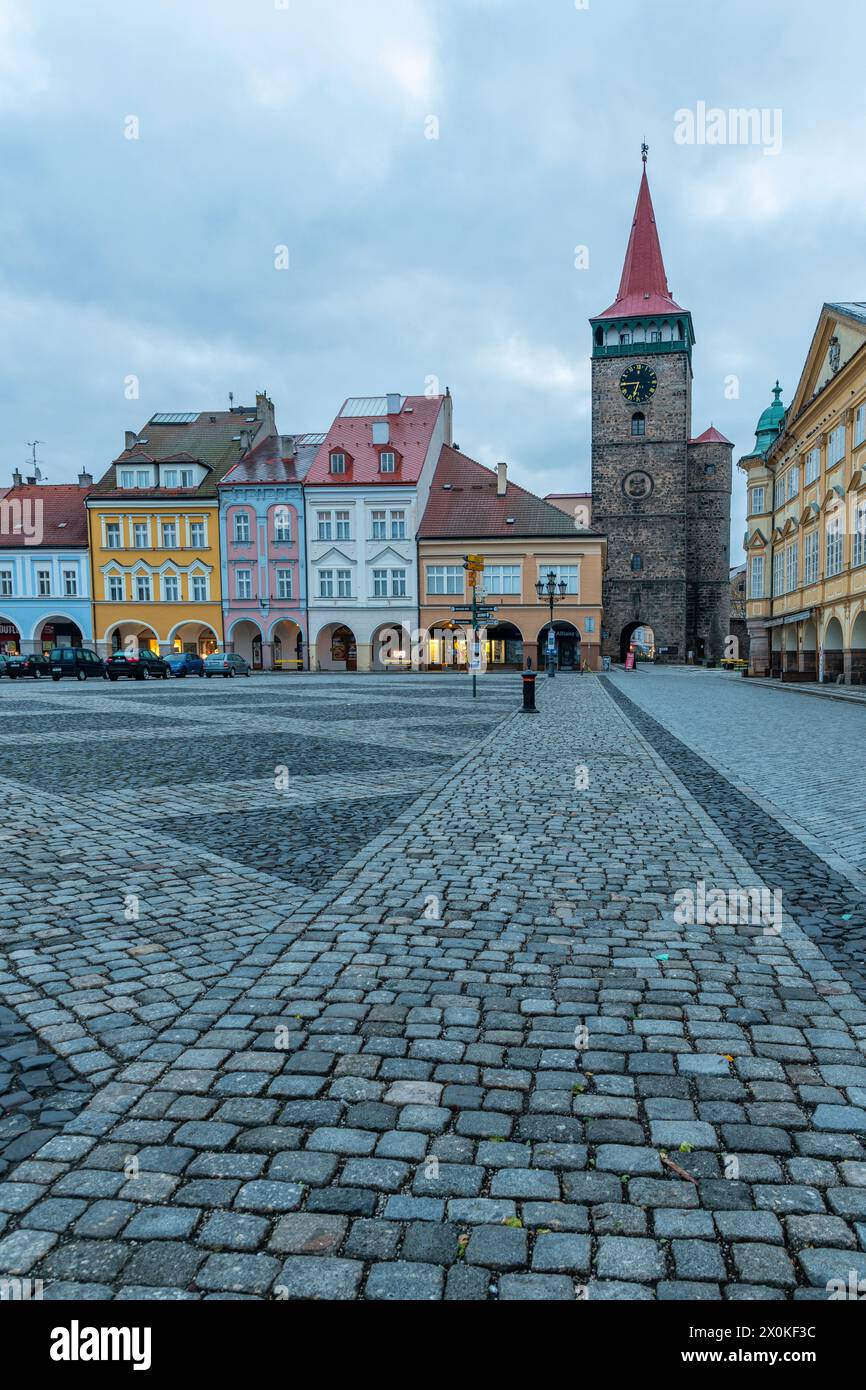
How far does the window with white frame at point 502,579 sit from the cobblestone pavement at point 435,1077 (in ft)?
139

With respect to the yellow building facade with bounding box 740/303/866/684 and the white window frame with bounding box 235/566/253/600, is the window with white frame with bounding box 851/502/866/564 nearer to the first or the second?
the yellow building facade with bounding box 740/303/866/684

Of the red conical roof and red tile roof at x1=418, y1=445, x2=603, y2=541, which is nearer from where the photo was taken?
red tile roof at x1=418, y1=445, x2=603, y2=541

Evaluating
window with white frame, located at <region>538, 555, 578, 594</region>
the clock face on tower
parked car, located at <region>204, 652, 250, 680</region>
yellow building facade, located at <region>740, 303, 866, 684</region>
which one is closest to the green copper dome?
yellow building facade, located at <region>740, 303, 866, 684</region>

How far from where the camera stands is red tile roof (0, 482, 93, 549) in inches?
2077

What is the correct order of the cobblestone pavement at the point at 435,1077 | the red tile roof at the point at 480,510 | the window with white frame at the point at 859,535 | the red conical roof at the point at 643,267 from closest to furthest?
the cobblestone pavement at the point at 435,1077, the window with white frame at the point at 859,535, the red tile roof at the point at 480,510, the red conical roof at the point at 643,267

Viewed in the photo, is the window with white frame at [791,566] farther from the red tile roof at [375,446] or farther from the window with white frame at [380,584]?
the window with white frame at [380,584]

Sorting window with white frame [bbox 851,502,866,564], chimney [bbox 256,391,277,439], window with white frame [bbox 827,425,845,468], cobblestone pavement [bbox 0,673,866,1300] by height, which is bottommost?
cobblestone pavement [bbox 0,673,866,1300]

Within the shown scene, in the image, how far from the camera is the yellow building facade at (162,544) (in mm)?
50688

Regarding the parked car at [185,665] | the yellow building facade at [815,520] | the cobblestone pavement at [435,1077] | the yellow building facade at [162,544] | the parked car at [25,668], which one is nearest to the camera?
the cobblestone pavement at [435,1077]

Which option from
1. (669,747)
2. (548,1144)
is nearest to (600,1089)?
(548,1144)

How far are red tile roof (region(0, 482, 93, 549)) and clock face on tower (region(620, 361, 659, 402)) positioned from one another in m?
36.2

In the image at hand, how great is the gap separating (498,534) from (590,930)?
44319mm

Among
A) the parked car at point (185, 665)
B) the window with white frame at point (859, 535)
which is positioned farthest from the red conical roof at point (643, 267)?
the window with white frame at point (859, 535)

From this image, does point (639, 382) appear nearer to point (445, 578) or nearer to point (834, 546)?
point (445, 578)
